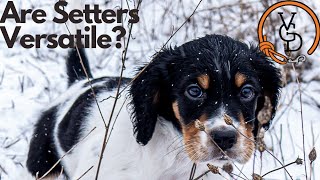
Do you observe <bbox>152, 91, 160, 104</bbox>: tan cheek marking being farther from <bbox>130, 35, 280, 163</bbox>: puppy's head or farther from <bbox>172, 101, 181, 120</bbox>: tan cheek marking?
<bbox>172, 101, 181, 120</bbox>: tan cheek marking

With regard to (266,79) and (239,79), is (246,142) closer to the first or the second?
(239,79)

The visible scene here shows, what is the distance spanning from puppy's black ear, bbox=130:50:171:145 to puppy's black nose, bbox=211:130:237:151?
567 mm

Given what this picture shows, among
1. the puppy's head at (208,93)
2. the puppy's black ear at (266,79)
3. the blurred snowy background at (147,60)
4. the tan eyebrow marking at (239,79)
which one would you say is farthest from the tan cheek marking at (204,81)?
the blurred snowy background at (147,60)

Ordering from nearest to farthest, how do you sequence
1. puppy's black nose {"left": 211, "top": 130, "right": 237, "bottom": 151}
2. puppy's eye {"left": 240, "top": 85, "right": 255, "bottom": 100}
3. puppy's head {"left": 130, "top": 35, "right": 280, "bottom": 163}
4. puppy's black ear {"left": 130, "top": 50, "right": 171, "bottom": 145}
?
puppy's black nose {"left": 211, "top": 130, "right": 237, "bottom": 151} → puppy's head {"left": 130, "top": 35, "right": 280, "bottom": 163} → puppy's eye {"left": 240, "top": 85, "right": 255, "bottom": 100} → puppy's black ear {"left": 130, "top": 50, "right": 171, "bottom": 145}

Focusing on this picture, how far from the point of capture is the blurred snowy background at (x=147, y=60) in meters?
5.69

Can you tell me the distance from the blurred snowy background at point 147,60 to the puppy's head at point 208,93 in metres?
1.55

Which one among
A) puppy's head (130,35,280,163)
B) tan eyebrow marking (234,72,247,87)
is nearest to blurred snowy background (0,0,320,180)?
puppy's head (130,35,280,163)

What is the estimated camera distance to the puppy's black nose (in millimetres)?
3186

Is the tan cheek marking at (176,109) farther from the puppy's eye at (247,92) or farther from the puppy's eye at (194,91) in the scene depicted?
the puppy's eye at (247,92)

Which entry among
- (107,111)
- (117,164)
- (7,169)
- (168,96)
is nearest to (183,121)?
(168,96)

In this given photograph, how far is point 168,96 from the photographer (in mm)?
3748

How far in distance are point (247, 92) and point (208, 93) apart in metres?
0.25

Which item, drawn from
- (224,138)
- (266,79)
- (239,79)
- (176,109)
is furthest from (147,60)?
(224,138)

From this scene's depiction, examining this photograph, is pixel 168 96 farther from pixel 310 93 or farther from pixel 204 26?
pixel 204 26
